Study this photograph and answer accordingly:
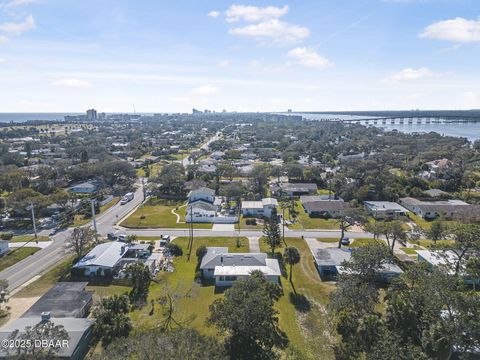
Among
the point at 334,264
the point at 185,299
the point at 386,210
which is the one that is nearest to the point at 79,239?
the point at 185,299

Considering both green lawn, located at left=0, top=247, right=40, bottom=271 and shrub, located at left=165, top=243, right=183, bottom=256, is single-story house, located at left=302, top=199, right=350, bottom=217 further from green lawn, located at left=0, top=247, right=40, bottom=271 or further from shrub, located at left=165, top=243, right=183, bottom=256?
green lawn, located at left=0, top=247, right=40, bottom=271

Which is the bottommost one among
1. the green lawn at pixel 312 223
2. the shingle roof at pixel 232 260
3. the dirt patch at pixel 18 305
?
the green lawn at pixel 312 223

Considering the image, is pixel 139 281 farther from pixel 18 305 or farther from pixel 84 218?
pixel 84 218

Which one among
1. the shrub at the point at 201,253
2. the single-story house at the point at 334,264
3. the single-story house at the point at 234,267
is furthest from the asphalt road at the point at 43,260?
the single-story house at the point at 334,264

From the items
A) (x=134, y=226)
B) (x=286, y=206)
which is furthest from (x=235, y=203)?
(x=134, y=226)

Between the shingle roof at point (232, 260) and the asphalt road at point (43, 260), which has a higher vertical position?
the shingle roof at point (232, 260)

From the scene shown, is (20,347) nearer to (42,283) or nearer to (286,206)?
(42,283)

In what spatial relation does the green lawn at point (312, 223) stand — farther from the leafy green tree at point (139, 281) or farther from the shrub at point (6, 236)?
the shrub at point (6, 236)

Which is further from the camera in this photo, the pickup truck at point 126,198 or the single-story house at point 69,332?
the pickup truck at point 126,198
